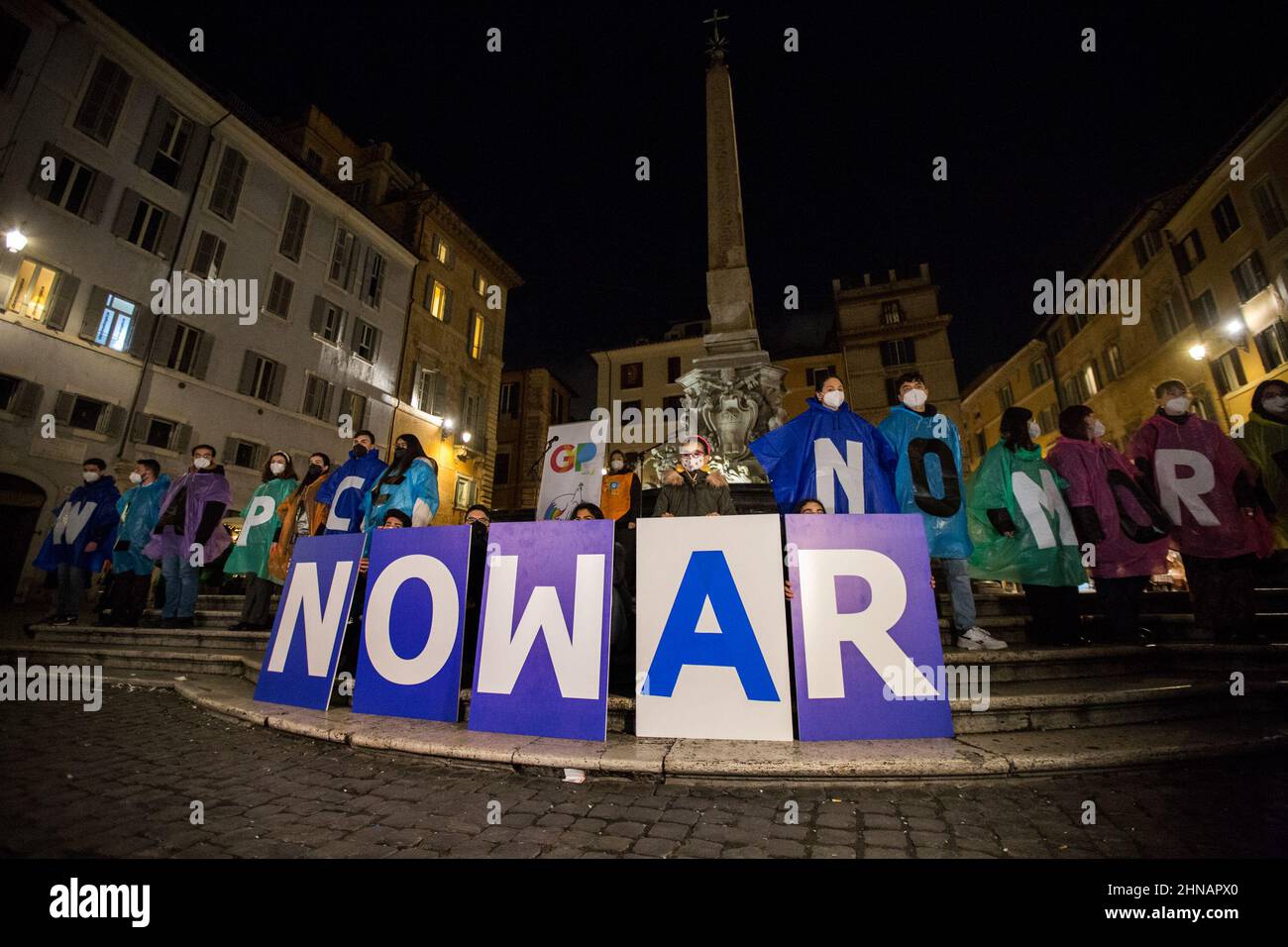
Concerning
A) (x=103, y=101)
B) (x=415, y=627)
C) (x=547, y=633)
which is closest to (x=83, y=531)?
(x=415, y=627)

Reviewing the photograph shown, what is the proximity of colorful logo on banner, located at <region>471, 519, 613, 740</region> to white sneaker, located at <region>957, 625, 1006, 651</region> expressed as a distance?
258cm

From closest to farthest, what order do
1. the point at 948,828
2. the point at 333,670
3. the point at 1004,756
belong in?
the point at 948,828, the point at 1004,756, the point at 333,670

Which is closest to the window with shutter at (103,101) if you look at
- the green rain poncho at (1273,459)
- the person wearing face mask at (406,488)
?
the person wearing face mask at (406,488)

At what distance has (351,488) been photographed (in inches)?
213

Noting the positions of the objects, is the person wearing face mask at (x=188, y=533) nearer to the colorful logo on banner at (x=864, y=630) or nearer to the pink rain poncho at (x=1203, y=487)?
the colorful logo on banner at (x=864, y=630)

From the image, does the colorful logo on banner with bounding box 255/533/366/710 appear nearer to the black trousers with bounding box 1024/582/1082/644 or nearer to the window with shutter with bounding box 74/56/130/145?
the black trousers with bounding box 1024/582/1082/644

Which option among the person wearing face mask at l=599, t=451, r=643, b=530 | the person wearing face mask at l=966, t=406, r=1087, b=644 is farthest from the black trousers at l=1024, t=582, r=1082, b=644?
the person wearing face mask at l=599, t=451, r=643, b=530

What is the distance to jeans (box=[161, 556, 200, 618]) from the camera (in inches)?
242
